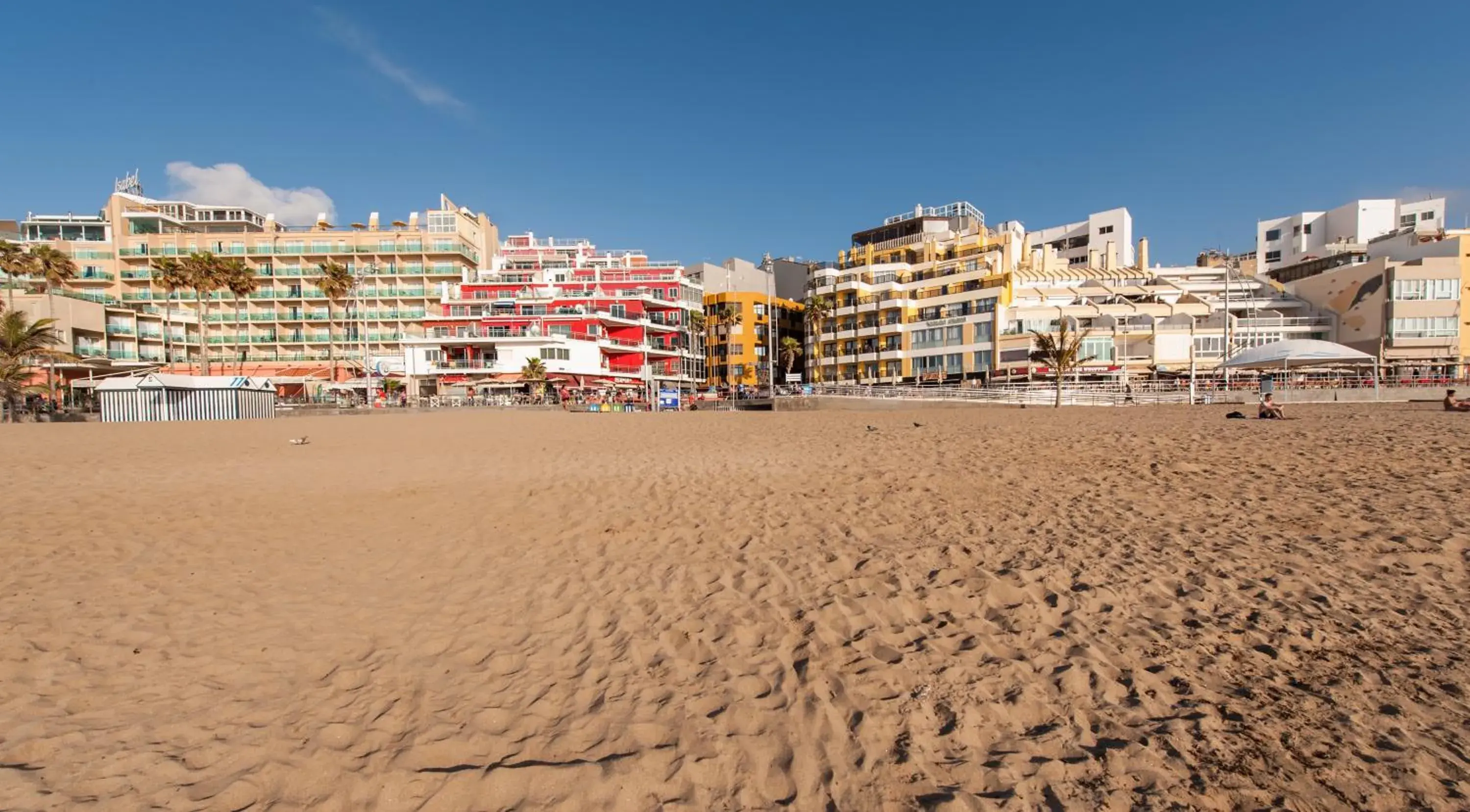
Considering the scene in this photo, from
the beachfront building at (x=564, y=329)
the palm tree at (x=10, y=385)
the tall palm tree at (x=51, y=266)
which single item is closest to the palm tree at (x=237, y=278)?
the tall palm tree at (x=51, y=266)

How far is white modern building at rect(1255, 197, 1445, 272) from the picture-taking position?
70.6 metres

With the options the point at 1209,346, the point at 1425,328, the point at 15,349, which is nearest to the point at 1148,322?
the point at 1209,346

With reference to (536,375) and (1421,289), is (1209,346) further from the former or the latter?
(536,375)

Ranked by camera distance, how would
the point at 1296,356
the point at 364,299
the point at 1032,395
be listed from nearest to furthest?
the point at 1296,356, the point at 1032,395, the point at 364,299

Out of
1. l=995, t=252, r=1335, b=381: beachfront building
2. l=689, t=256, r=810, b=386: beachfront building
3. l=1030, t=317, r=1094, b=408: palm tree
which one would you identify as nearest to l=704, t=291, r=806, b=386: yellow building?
l=689, t=256, r=810, b=386: beachfront building

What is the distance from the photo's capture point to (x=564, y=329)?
2388 inches

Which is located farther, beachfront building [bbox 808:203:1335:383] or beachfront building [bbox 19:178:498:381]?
beachfront building [bbox 19:178:498:381]

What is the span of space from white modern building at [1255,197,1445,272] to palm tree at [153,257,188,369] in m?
114

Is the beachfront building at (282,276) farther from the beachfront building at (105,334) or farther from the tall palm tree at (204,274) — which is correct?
the tall palm tree at (204,274)

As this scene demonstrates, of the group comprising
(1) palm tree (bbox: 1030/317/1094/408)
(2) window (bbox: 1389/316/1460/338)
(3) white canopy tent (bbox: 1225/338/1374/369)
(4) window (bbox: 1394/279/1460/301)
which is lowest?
(3) white canopy tent (bbox: 1225/338/1374/369)

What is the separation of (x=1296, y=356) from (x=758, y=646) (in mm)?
32383

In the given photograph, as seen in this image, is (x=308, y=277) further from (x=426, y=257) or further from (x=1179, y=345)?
(x=1179, y=345)

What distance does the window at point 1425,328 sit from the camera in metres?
49.0

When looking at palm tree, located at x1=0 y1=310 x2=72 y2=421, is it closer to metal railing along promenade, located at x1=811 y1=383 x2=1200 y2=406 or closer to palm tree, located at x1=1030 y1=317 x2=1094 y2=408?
metal railing along promenade, located at x1=811 y1=383 x2=1200 y2=406
